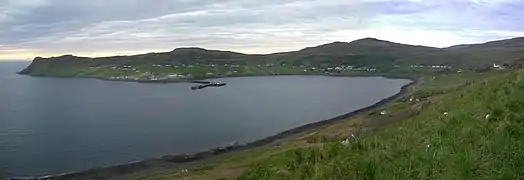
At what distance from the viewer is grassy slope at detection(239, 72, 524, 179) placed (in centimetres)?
752

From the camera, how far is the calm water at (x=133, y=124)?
51062mm

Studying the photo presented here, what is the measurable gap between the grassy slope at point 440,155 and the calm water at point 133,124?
38661mm

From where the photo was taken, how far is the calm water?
51062mm

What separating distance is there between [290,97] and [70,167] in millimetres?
75138

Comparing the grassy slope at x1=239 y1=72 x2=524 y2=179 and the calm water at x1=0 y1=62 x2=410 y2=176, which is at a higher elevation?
the grassy slope at x1=239 y1=72 x2=524 y2=179

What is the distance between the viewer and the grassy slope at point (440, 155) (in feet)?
24.7

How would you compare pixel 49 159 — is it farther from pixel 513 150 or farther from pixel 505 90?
pixel 513 150

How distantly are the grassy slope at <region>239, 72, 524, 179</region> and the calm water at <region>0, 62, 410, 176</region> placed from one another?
38.7 metres

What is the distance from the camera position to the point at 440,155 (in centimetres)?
848

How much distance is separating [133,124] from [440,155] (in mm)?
68410

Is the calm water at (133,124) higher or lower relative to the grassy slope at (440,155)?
lower

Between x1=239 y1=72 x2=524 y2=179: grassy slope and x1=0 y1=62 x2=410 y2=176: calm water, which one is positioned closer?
x1=239 y1=72 x2=524 y2=179: grassy slope

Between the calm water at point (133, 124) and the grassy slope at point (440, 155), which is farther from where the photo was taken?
the calm water at point (133, 124)

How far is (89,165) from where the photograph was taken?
152 ft
